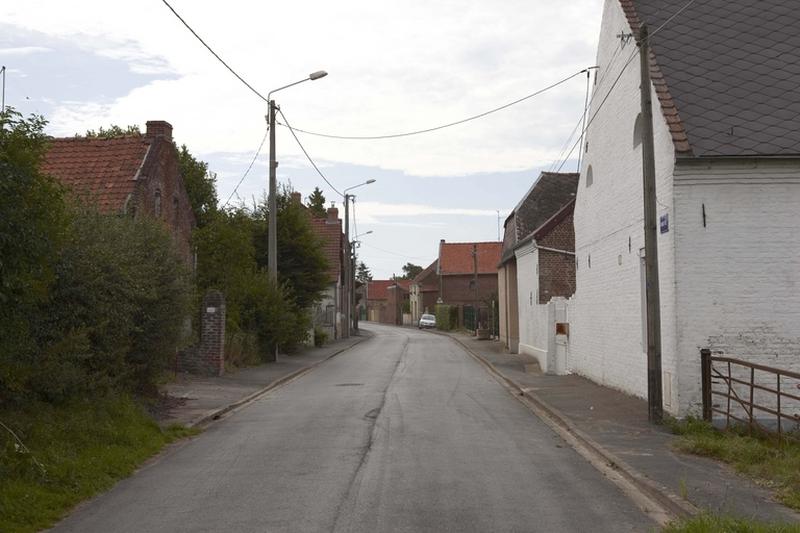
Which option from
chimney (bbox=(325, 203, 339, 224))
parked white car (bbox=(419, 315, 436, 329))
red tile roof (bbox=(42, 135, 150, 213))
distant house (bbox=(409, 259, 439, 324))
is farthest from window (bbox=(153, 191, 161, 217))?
distant house (bbox=(409, 259, 439, 324))

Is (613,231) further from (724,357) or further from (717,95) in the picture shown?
(724,357)

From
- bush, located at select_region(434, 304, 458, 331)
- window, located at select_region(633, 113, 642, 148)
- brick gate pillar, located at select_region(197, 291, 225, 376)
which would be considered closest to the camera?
window, located at select_region(633, 113, 642, 148)

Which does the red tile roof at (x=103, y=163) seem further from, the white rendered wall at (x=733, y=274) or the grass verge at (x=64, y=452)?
the white rendered wall at (x=733, y=274)

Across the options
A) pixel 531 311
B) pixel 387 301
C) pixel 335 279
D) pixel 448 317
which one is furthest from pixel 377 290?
pixel 531 311

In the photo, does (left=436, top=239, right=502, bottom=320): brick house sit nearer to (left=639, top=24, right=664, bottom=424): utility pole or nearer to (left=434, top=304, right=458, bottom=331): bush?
(left=434, top=304, right=458, bottom=331): bush

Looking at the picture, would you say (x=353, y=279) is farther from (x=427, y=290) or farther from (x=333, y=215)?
(x=427, y=290)

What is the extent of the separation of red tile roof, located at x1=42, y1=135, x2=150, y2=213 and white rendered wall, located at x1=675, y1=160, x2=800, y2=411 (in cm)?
1551

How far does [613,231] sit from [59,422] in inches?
459

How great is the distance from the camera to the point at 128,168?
24828 mm

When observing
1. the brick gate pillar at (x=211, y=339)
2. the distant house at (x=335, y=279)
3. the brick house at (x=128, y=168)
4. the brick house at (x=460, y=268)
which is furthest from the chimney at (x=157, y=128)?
the brick house at (x=460, y=268)

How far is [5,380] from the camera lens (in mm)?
9617

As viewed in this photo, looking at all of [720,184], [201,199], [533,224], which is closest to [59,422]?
[720,184]

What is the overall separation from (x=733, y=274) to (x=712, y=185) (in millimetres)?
1407

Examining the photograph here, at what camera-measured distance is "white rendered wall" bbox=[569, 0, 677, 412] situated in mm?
13812
